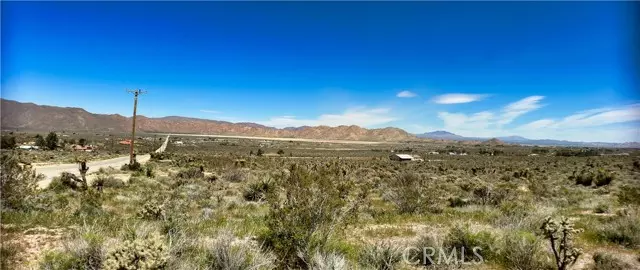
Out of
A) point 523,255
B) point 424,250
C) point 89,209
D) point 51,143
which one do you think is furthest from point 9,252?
point 51,143

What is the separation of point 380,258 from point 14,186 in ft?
35.3

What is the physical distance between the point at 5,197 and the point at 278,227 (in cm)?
847

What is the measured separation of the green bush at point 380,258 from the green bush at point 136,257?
144 inches

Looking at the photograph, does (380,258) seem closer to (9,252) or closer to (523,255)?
(523,255)

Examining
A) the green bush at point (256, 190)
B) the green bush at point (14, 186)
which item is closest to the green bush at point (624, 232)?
the green bush at point (256, 190)

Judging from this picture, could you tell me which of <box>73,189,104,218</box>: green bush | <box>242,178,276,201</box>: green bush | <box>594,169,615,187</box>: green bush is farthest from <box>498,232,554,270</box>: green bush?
<box>594,169,615,187</box>: green bush

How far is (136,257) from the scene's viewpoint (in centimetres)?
488

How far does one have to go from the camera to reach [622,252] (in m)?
9.08

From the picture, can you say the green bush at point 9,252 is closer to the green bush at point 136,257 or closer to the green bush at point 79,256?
the green bush at point 79,256

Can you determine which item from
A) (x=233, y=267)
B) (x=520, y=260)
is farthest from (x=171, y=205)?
(x=520, y=260)

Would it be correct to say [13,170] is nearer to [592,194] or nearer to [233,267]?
[233,267]

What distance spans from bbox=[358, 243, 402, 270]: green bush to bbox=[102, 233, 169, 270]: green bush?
3.67 meters

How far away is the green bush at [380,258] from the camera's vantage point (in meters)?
7.11

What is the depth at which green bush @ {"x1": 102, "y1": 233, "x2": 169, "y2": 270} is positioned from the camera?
4.79 metres
